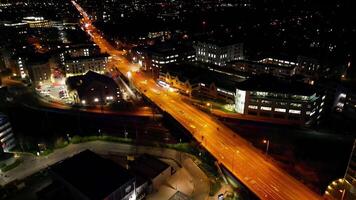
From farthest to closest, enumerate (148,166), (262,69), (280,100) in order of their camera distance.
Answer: (262,69)
(280,100)
(148,166)

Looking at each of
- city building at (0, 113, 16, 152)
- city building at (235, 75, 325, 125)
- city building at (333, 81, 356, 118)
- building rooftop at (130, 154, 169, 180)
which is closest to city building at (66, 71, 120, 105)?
city building at (0, 113, 16, 152)

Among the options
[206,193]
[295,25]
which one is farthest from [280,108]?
[295,25]

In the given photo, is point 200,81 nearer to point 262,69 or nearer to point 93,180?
point 262,69

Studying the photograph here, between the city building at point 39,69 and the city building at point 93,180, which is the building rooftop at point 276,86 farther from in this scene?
the city building at point 39,69

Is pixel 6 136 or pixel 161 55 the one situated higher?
pixel 161 55

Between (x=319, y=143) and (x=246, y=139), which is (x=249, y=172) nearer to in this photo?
(x=246, y=139)

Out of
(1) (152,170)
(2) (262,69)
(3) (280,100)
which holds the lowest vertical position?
(1) (152,170)

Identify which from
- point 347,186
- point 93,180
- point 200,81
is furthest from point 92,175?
point 200,81
